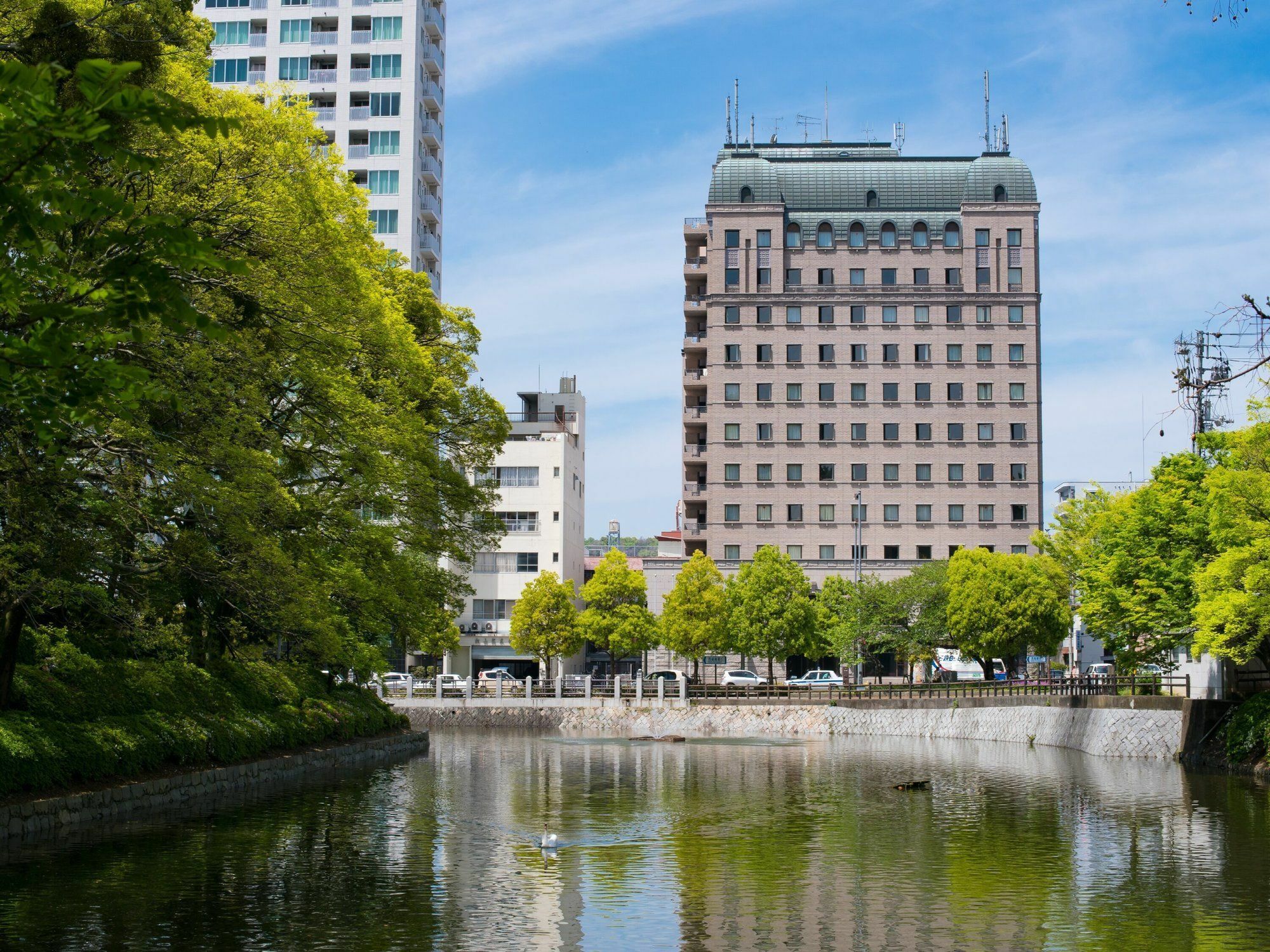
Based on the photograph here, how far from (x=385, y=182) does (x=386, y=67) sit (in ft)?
28.1

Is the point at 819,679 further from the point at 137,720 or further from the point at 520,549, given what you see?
the point at 137,720

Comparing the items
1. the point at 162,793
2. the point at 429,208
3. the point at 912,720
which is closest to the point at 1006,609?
the point at 912,720

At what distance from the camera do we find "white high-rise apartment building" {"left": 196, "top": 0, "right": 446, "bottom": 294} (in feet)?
310

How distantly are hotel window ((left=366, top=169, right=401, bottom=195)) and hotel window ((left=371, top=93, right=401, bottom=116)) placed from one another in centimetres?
422

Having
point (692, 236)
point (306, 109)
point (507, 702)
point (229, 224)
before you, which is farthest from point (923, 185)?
point (229, 224)

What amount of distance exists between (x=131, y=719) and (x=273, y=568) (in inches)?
180

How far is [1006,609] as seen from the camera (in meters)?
75.1

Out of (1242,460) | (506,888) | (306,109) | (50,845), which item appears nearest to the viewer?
(506,888)

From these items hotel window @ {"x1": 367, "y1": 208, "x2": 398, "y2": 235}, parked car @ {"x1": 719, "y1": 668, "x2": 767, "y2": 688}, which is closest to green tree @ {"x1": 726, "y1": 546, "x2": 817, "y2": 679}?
parked car @ {"x1": 719, "y1": 668, "x2": 767, "y2": 688}

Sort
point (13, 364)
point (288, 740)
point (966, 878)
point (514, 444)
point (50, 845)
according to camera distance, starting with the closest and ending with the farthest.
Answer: point (13, 364) → point (966, 878) → point (50, 845) → point (288, 740) → point (514, 444)

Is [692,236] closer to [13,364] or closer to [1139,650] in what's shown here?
[1139,650]

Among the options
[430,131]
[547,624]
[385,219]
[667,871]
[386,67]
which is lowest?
[667,871]

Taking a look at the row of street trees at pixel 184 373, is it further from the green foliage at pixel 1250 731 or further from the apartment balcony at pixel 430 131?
the apartment balcony at pixel 430 131

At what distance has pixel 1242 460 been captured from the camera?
39875 mm
